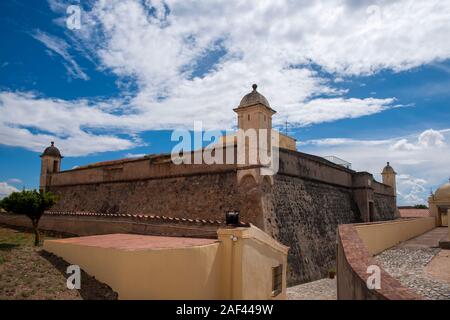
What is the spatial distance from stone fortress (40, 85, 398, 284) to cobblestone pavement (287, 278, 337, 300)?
1.33 ft

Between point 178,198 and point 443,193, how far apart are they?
100ft

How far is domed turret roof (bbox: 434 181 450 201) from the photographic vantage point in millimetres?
33750

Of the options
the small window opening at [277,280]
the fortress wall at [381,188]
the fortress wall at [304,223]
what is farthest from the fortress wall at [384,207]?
the small window opening at [277,280]

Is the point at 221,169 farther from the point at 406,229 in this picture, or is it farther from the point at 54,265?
the point at 406,229

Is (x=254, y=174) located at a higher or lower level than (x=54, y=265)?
higher

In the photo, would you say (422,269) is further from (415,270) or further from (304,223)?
(304,223)

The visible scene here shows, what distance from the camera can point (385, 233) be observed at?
1522cm

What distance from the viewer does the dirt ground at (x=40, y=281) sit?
6746 millimetres

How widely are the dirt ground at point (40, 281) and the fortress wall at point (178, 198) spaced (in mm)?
7187

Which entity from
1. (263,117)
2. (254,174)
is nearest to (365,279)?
(254,174)

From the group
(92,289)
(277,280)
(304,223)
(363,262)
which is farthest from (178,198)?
(363,262)

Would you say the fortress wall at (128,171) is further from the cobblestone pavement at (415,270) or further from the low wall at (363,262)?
the cobblestone pavement at (415,270)
